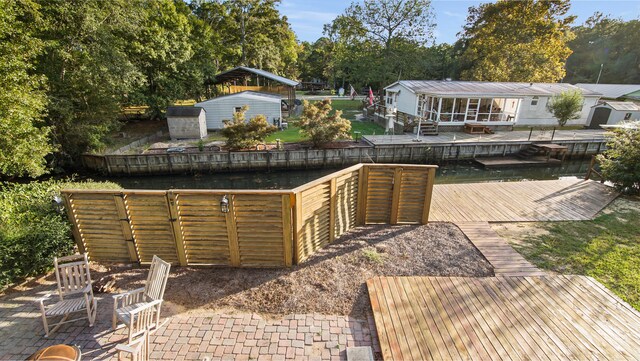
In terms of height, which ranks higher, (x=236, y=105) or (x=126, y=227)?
(x=236, y=105)

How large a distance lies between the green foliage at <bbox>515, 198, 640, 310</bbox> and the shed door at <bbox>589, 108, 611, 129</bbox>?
22427mm

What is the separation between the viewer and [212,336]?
3.90 m

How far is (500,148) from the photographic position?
62.3 feet

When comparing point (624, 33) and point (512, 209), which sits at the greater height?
point (624, 33)

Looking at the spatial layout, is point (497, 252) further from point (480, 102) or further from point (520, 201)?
point (480, 102)

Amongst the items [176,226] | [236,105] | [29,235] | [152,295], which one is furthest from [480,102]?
[29,235]

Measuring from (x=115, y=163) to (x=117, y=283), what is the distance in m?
13.9

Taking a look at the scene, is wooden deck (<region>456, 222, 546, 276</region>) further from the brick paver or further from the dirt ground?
Answer: the brick paver

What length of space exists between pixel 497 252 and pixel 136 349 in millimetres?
→ 6287

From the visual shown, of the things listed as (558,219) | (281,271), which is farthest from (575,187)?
(281,271)

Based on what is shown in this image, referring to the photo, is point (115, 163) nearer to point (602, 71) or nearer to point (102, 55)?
point (102, 55)

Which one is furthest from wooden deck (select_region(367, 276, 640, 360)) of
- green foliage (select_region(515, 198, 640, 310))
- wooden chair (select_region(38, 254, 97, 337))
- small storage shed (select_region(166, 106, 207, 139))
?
small storage shed (select_region(166, 106, 207, 139))

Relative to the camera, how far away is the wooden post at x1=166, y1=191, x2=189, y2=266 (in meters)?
4.87

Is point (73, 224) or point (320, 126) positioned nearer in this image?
Answer: point (73, 224)
